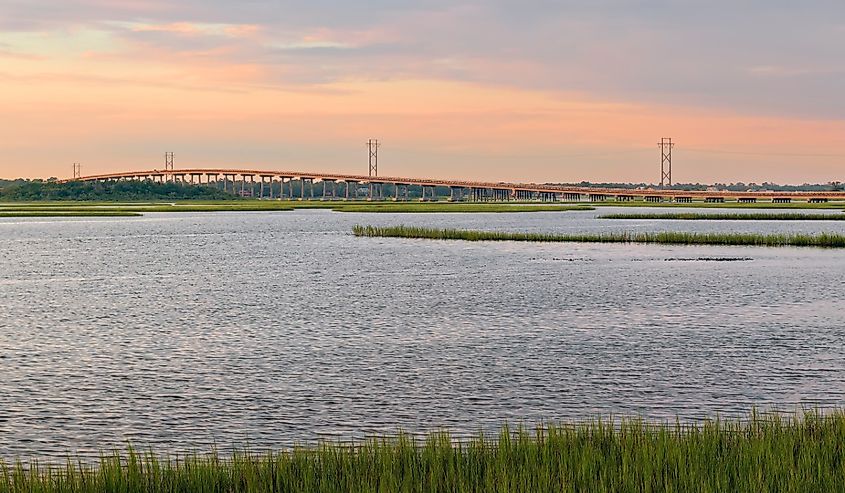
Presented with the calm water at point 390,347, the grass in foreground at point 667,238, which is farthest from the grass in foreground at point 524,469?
the grass in foreground at point 667,238

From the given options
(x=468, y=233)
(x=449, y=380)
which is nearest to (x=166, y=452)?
(x=449, y=380)

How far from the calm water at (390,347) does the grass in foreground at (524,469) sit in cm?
331

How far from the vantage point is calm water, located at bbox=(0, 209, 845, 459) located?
1980 cm

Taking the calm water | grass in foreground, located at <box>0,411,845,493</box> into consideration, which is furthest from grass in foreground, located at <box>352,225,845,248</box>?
grass in foreground, located at <box>0,411,845,493</box>

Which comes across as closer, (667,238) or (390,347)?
(390,347)

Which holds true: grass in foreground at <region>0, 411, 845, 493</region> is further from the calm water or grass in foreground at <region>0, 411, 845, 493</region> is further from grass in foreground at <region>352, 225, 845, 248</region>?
grass in foreground at <region>352, 225, 845, 248</region>

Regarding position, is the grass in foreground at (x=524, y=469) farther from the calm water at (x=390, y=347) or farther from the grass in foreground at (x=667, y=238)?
the grass in foreground at (x=667, y=238)

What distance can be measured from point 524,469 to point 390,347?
14541mm

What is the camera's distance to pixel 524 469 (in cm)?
1386

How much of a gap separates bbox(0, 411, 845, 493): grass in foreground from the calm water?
331 centimetres

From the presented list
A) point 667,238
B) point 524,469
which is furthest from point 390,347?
point 667,238

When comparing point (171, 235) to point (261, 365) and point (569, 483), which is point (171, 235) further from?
point (569, 483)

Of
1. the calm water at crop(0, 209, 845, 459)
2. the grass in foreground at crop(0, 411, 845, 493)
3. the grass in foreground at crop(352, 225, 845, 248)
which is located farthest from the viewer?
the grass in foreground at crop(352, 225, 845, 248)

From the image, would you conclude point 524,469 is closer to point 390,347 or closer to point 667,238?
point 390,347
